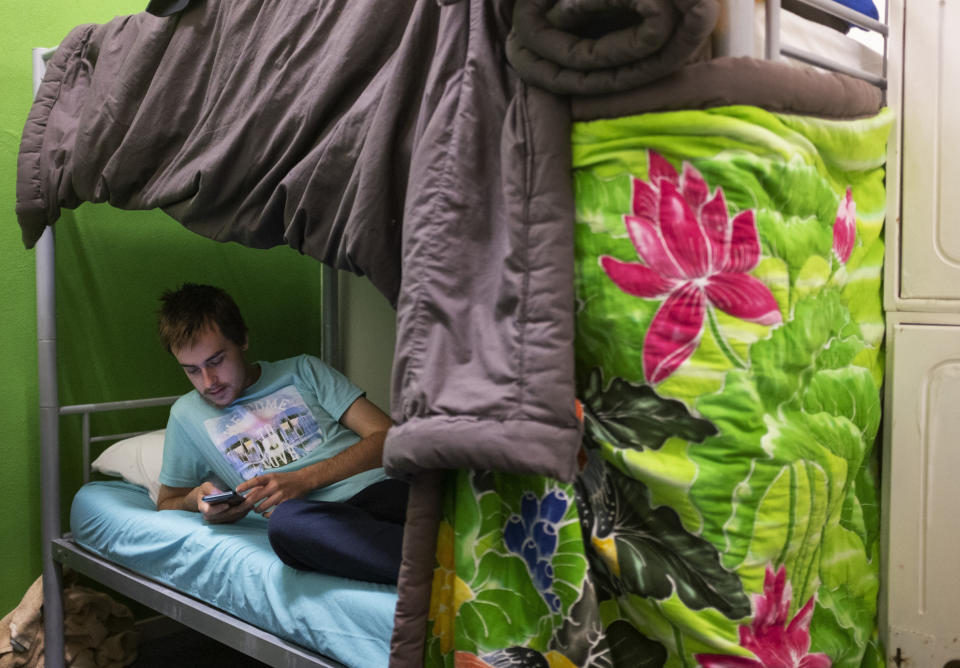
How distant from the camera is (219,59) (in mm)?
1567

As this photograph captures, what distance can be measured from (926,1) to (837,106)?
0.34m

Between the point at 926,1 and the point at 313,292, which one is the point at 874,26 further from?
the point at 313,292

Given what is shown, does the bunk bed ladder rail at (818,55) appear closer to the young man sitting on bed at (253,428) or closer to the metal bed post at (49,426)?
the young man sitting on bed at (253,428)

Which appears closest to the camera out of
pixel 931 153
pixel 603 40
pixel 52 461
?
pixel 603 40

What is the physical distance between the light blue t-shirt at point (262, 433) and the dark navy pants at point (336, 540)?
1.31 ft

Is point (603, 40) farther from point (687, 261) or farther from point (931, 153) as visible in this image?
point (931, 153)

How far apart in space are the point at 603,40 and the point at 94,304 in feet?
6.55

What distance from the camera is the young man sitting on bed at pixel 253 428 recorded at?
1.88 meters

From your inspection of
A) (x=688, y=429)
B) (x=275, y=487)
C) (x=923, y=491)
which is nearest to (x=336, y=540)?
(x=275, y=487)

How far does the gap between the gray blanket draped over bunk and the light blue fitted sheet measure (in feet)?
0.85

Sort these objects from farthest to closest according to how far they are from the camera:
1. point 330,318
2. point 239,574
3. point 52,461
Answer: point 330,318 < point 52,461 < point 239,574

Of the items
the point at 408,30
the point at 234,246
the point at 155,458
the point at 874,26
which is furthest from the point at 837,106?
the point at 234,246

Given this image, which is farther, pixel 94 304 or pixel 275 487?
pixel 94 304

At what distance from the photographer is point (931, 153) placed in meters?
1.26
